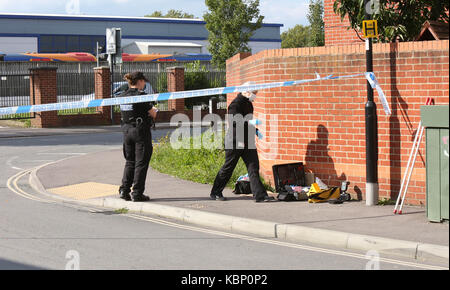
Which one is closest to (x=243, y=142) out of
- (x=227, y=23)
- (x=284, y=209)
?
(x=284, y=209)

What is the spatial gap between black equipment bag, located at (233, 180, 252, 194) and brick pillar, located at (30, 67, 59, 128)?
19491 millimetres

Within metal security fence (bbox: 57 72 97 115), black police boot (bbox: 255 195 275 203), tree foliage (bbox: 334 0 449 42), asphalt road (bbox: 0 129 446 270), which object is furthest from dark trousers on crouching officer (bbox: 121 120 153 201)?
metal security fence (bbox: 57 72 97 115)

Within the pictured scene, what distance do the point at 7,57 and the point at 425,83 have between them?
149 ft

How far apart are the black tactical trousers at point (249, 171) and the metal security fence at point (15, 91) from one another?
2061cm

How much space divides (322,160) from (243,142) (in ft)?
4.96

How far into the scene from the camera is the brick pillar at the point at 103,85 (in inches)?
1228

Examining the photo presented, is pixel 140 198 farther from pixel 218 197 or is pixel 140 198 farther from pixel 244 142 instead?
pixel 244 142

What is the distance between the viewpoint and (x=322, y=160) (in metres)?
11.1

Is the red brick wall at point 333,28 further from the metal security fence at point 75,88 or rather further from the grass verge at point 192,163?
the metal security fence at point 75,88

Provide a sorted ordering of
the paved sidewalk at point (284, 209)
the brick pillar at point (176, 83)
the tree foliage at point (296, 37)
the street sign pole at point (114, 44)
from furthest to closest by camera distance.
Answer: the tree foliage at point (296, 37), the brick pillar at point (176, 83), the street sign pole at point (114, 44), the paved sidewalk at point (284, 209)

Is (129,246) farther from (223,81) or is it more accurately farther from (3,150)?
(223,81)

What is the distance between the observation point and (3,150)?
2006 cm

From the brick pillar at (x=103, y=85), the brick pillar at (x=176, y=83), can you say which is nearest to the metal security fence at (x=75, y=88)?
the brick pillar at (x=103, y=85)
